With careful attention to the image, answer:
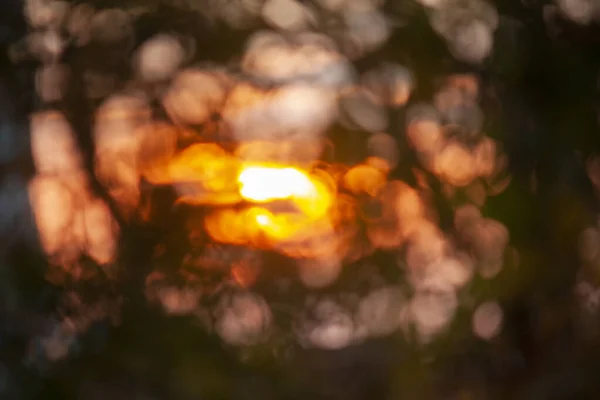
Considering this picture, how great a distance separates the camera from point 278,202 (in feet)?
1.26

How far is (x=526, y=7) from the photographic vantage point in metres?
0.41

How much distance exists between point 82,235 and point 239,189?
0.11 m

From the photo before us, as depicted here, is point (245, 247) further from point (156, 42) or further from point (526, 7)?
point (526, 7)

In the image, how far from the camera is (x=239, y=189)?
Result: 0.39 meters

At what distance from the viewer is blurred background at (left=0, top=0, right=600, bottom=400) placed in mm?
382

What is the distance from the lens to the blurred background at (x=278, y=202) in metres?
0.38

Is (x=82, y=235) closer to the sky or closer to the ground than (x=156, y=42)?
closer to the ground

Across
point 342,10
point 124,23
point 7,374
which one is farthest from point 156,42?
point 7,374

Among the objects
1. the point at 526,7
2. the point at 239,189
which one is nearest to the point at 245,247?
the point at 239,189

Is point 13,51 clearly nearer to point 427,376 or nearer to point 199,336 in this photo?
point 199,336

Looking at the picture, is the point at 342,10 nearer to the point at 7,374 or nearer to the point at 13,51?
the point at 13,51

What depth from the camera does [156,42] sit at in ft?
1.27

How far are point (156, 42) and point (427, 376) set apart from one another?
0.97ft

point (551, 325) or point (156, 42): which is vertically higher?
point (156, 42)
